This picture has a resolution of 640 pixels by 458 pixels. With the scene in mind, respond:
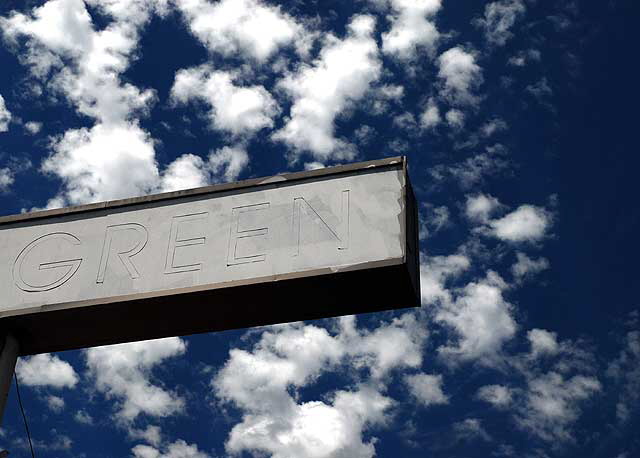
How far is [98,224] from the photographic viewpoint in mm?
10609

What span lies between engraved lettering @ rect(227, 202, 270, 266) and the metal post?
241 centimetres

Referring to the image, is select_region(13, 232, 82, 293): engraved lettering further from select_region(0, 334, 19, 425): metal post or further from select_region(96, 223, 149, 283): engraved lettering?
select_region(0, 334, 19, 425): metal post

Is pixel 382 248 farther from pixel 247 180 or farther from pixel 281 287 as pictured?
pixel 247 180

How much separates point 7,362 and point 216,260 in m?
2.35

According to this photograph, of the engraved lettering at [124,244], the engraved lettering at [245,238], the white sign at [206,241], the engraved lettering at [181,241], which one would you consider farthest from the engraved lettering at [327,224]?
the engraved lettering at [124,244]

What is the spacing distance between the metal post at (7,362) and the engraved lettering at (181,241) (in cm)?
177

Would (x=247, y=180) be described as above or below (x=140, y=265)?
above

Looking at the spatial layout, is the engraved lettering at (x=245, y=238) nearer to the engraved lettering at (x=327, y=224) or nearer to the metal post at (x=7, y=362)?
the engraved lettering at (x=327, y=224)

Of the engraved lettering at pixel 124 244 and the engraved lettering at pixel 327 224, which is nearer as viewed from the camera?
the engraved lettering at pixel 327 224

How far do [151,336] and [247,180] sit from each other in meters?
1.89

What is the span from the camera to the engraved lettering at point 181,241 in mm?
9945

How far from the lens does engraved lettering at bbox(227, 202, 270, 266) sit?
32.2ft

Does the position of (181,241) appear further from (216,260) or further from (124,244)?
(124,244)

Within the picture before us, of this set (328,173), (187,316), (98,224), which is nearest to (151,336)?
(187,316)
